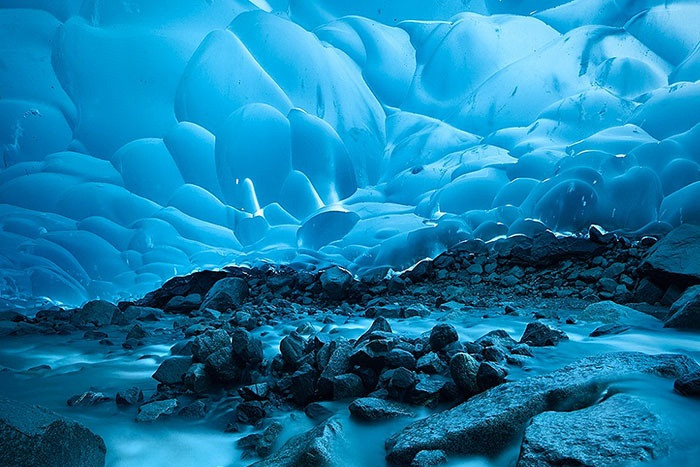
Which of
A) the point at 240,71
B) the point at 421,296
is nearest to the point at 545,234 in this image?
the point at 421,296

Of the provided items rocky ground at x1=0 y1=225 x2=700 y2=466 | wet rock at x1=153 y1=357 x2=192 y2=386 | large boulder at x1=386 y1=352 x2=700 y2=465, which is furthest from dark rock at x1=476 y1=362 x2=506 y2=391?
wet rock at x1=153 y1=357 x2=192 y2=386

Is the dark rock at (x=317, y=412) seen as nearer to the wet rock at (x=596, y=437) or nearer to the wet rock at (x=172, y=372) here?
the wet rock at (x=172, y=372)

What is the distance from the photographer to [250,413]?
2027mm

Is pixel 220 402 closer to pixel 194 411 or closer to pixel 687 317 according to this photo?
pixel 194 411

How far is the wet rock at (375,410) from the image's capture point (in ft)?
5.87

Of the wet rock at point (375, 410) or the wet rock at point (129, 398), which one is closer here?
the wet rock at point (375, 410)

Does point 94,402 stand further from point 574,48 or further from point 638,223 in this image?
point 574,48

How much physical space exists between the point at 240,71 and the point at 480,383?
9.32m

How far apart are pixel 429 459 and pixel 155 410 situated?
1.48m

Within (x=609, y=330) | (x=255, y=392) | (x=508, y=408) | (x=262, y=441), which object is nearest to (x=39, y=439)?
(x=262, y=441)

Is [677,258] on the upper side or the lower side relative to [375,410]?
lower

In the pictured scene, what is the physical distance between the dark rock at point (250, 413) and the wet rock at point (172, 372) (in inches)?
24.2

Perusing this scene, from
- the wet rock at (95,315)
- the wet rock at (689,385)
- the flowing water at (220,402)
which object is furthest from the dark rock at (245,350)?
the wet rock at (95,315)

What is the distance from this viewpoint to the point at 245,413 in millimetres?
2029
